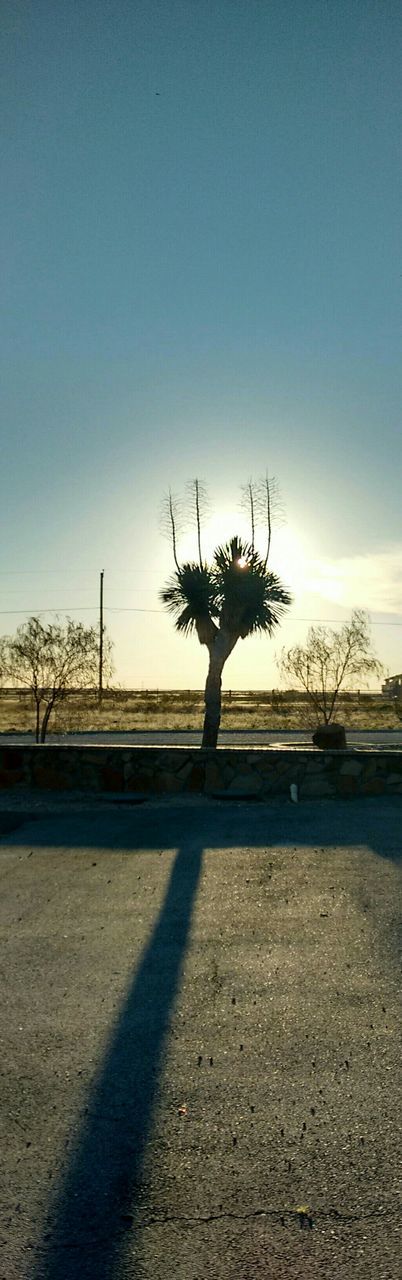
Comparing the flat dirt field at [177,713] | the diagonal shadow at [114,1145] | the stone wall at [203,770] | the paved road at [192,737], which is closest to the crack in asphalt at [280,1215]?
the diagonal shadow at [114,1145]

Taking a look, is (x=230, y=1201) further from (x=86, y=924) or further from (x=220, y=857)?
(x=220, y=857)

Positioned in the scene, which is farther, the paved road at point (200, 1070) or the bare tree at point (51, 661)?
the bare tree at point (51, 661)

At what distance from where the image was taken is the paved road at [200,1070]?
330 cm

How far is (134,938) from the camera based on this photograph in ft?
22.6

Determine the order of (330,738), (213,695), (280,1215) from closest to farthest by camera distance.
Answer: (280,1215)
(330,738)
(213,695)

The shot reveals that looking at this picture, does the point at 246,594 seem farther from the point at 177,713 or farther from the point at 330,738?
the point at 177,713

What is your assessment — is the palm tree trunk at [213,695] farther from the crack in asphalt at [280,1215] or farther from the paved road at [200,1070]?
the crack in asphalt at [280,1215]

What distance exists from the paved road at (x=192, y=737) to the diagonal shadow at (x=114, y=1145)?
25125 millimetres

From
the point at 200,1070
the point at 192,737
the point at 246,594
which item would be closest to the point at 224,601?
the point at 246,594

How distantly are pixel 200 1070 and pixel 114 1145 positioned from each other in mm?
798

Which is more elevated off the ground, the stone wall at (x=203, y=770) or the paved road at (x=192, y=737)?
the paved road at (x=192, y=737)

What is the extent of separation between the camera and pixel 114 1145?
3.92 m

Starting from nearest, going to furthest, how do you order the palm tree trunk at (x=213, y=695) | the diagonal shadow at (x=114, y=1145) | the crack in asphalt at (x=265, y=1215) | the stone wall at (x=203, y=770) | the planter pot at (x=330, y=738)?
the diagonal shadow at (x=114, y=1145)
the crack in asphalt at (x=265, y=1215)
the stone wall at (x=203, y=770)
the planter pot at (x=330, y=738)
the palm tree trunk at (x=213, y=695)

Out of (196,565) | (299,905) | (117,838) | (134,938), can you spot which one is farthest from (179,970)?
(196,565)
